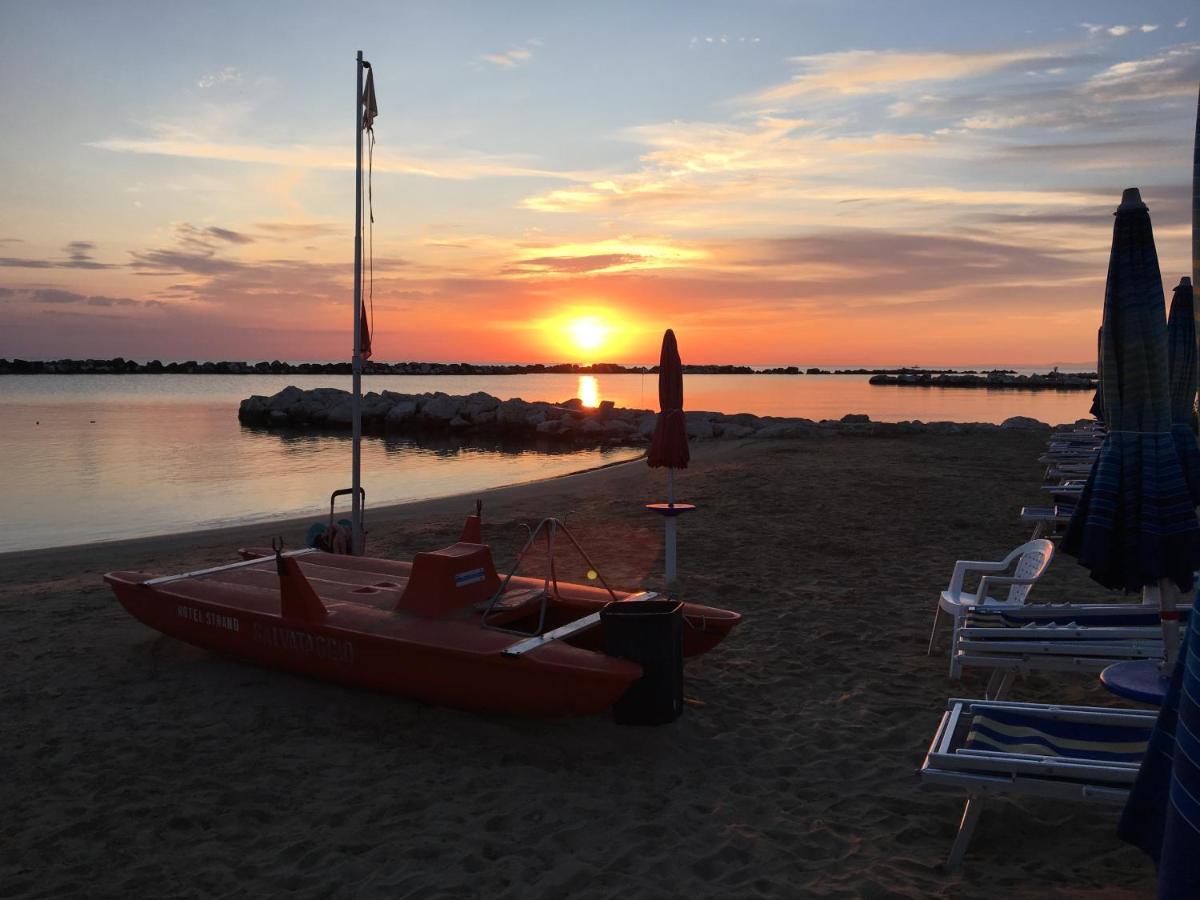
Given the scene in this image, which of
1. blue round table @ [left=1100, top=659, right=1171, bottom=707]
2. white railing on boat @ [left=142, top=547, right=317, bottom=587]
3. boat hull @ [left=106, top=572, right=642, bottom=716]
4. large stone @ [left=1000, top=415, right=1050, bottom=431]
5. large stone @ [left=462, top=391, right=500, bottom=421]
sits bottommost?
boat hull @ [left=106, top=572, right=642, bottom=716]

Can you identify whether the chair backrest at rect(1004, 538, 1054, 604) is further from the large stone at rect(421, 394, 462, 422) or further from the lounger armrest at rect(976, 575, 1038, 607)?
the large stone at rect(421, 394, 462, 422)

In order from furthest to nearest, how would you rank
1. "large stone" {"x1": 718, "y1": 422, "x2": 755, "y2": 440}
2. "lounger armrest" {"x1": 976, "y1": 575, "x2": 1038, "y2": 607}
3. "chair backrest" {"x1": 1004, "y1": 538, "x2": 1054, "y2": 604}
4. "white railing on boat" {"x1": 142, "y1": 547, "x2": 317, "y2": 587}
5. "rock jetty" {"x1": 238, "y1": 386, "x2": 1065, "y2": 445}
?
1. "large stone" {"x1": 718, "y1": 422, "x2": 755, "y2": 440}
2. "rock jetty" {"x1": 238, "y1": 386, "x2": 1065, "y2": 445}
3. "white railing on boat" {"x1": 142, "y1": 547, "x2": 317, "y2": 587}
4. "chair backrest" {"x1": 1004, "y1": 538, "x2": 1054, "y2": 604}
5. "lounger armrest" {"x1": 976, "y1": 575, "x2": 1038, "y2": 607}

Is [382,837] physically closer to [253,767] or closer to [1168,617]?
[253,767]

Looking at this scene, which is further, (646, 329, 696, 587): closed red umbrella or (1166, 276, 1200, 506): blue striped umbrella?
(646, 329, 696, 587): closed red umbrella

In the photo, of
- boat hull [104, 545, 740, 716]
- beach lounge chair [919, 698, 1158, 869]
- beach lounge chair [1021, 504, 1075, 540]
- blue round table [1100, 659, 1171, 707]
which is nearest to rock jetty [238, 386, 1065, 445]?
beach lounge chair [1021, 504, 1075, 540]

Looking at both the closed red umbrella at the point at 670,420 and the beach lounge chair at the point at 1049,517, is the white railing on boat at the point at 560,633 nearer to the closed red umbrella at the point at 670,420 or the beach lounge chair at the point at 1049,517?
the closed red umbrella at the point at 670,420

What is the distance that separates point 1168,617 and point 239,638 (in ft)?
19.2

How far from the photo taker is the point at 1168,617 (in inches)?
161

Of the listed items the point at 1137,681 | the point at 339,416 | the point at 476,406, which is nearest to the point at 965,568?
the point at 1137,681

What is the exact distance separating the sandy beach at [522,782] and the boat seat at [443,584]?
670 millimetres

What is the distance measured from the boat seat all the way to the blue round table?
374cm

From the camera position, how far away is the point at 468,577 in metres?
6.03

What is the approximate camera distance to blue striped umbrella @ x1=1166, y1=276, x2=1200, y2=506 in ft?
22.6

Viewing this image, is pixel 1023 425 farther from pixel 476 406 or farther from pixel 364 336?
pixel 364 336
